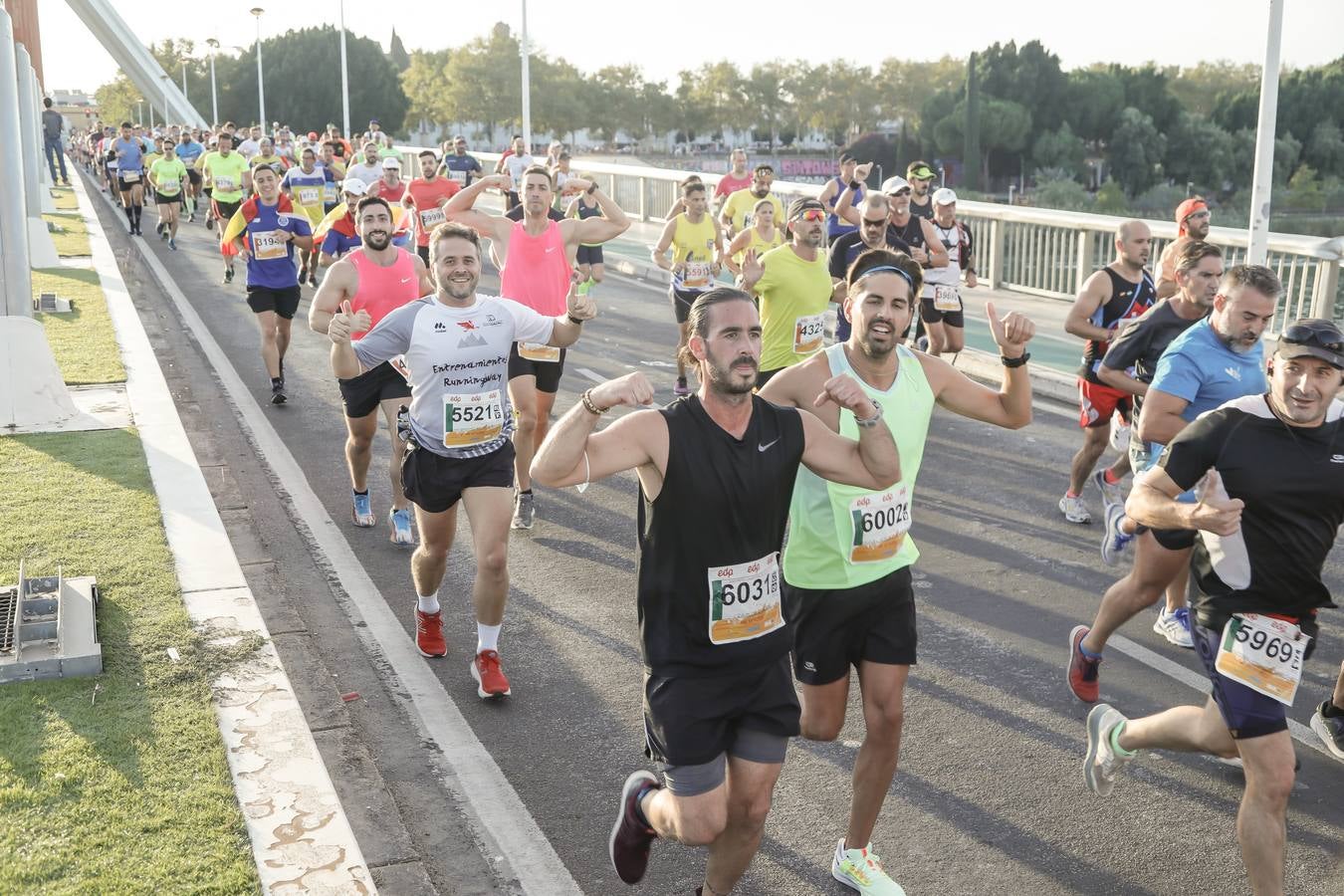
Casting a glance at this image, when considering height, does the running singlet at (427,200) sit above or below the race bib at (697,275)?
above

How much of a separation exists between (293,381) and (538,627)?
7.53 metres

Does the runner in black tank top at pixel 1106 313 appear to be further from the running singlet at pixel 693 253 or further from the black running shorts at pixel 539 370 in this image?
the running singlet at pixel 693 253

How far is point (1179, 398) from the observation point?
5.95 meters

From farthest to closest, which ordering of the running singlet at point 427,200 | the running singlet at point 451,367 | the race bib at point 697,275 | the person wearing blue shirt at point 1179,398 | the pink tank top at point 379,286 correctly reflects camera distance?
1. the running singlet at point 427,200
2. the race bib at point 697,275
3. the pink tank top at point 379,286
4. the running singlet at point 451,367
5. the person wearing blue shirt at point 1179,398

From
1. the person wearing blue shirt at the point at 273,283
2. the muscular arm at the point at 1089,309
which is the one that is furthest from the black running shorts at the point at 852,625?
the person wearing blue shirt at the point at 273,283

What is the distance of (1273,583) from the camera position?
4418 millimetres

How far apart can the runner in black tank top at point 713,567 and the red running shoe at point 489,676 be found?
2049mm

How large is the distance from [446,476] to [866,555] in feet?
7.95

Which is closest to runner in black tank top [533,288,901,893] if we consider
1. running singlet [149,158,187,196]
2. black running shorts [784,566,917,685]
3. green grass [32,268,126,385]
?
black running shorts [784,566,917,685]

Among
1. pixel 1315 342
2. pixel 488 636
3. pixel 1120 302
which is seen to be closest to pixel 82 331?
pixel 488 636

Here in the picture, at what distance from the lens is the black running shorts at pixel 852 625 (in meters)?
4.57

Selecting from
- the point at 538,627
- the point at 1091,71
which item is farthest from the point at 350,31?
the point at 538,627

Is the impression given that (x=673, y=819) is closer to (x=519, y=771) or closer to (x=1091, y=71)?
(x=519, y=771)

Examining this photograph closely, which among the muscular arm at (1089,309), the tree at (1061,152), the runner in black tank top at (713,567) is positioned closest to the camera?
the runner in black tank top at (713,567)
